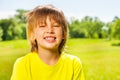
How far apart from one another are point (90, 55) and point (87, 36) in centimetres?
21

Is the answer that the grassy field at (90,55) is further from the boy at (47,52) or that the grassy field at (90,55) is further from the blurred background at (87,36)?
the boy at (47,52)

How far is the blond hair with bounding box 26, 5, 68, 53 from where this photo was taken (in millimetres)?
1218

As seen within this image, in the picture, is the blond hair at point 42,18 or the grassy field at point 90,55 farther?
the grassy field at point 90,55

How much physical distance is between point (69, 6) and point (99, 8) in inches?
13.3

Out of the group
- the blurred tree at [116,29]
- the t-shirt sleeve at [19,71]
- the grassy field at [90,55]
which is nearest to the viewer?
the t-shirt sleeve at [19,71]

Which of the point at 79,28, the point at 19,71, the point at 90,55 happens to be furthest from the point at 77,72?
the point at 90,55

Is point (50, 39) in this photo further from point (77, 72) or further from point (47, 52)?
point (77, 72)

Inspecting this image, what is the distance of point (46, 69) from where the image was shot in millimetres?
1237

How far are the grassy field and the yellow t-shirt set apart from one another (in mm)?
1487

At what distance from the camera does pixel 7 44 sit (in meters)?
3.14

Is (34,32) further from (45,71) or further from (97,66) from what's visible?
(97,66)

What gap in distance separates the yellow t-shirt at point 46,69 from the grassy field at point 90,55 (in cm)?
149

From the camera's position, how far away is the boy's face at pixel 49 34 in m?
1.20

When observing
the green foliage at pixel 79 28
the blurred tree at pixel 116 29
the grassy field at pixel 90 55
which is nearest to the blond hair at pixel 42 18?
the grassy field at pixel 90 55
